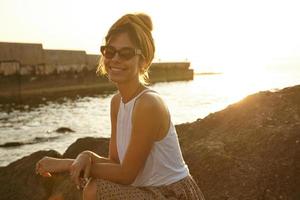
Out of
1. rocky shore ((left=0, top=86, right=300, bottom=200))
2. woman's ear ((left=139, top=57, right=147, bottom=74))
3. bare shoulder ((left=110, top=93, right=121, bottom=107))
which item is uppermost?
woman's ear ((left=139, top=57, right=147, bottom=74))

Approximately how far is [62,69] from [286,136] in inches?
1533

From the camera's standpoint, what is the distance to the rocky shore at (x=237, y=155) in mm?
4328

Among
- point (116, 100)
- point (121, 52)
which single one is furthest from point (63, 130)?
point (121, 52)

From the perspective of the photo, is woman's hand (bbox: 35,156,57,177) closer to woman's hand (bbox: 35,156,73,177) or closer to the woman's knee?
woman's hand (bbox: 35,156,73,177)

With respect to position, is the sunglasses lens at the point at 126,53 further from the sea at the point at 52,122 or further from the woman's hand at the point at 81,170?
the sea at the point at 52,122

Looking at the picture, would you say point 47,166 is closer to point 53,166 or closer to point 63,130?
point 53,166

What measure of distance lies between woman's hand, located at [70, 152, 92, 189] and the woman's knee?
0.19ft

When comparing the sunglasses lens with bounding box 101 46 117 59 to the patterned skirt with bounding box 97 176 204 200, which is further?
the sunglasses lens with bounding box 101 46 117 59

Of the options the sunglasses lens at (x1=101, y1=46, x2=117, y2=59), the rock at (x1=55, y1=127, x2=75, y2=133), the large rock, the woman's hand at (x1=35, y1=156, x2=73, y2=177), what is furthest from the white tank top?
the rock at (x1=55, y1=127, x2=75, y2=133)

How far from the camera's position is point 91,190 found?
7.95ft

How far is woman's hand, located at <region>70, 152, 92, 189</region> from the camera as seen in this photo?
2.50m

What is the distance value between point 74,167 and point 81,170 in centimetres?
5

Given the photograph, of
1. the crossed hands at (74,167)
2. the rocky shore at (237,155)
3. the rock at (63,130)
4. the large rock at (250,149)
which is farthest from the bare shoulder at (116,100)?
the rock at (63,130)

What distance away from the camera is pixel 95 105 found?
30969 millimetres
